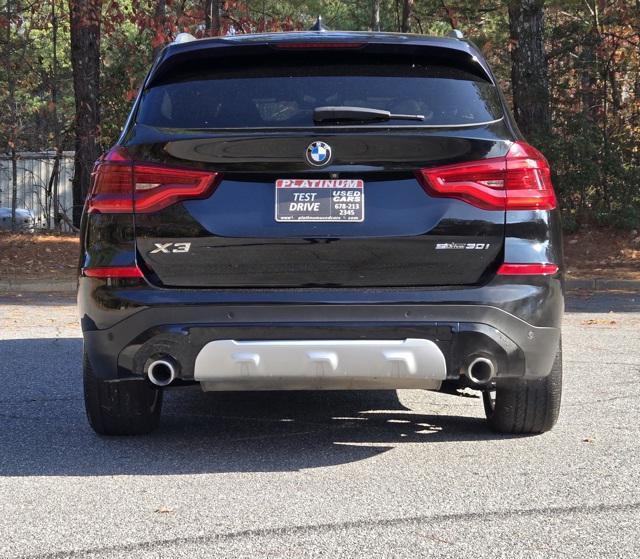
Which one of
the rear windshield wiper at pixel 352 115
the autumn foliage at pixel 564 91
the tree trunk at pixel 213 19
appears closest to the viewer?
the rear windshield wiper at pixel 352 115

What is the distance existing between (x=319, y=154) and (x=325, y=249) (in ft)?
1.31

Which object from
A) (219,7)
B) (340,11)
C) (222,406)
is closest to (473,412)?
(222,406)

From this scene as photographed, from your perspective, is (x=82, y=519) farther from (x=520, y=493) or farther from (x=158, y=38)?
(x=158, y=38)

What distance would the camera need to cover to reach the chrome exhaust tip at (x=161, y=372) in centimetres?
488

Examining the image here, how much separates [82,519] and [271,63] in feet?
7.15

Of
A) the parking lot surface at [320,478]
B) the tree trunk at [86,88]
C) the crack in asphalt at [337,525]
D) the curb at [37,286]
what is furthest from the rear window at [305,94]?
the tree trunk at [86,88]

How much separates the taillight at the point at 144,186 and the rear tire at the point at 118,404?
0.81m

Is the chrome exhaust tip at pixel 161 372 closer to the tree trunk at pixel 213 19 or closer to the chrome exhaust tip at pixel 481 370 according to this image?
the chrome exhaust tip at pixel 481 370

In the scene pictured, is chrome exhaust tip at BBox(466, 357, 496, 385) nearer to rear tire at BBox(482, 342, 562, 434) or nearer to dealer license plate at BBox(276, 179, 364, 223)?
rear tire at BBox(482, 342, 562, 434)

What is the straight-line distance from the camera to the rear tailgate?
4797 mm

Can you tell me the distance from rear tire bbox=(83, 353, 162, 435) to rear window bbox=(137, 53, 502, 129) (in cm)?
125

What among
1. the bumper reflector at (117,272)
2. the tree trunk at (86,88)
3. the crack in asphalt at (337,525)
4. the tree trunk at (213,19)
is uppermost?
the tree trunk at (213,19)

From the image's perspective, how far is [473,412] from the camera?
638 centimetres

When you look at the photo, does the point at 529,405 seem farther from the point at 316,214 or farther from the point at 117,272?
the point at 117,272
